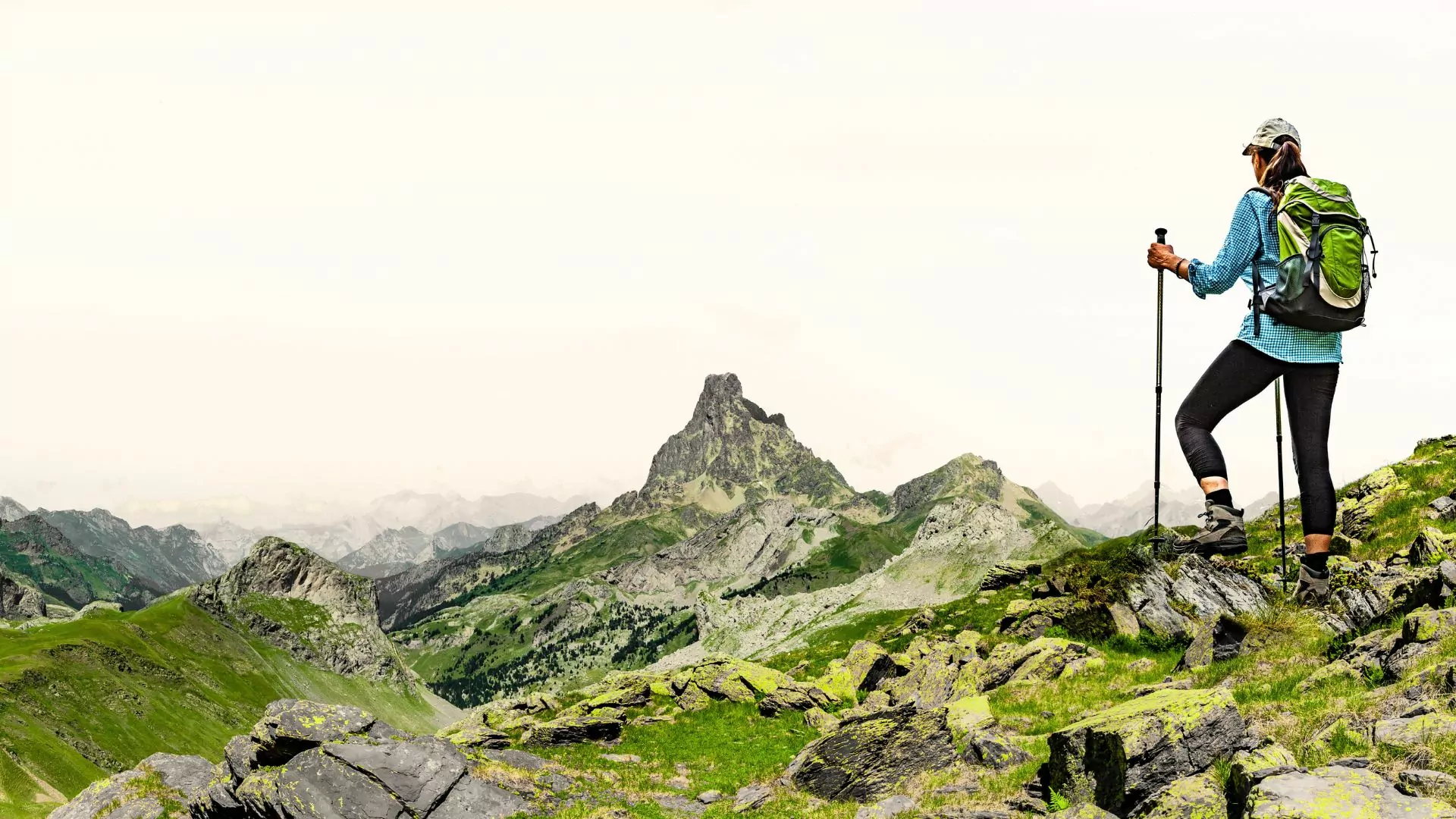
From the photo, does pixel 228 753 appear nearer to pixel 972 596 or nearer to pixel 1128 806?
pixel 1128 806

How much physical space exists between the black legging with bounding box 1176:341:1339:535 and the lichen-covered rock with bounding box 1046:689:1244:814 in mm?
3433

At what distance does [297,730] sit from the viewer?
22094mm

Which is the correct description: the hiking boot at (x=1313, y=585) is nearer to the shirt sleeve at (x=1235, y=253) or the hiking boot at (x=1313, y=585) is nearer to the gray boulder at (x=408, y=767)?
the shirt sleeve at (x=1235, y=253)

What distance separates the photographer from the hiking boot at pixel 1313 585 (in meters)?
9.55

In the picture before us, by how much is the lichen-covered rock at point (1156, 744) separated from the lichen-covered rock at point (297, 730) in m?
20.1

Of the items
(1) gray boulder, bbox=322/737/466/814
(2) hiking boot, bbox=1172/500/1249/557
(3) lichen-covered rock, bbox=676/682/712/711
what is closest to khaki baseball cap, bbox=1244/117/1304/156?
(2) hiking boot, bbox=1172/500/1249/557

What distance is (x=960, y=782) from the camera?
15.9 meters

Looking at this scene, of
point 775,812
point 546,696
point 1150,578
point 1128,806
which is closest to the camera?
point 1128,806

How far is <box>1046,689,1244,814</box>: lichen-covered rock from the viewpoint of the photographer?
35.0 feet

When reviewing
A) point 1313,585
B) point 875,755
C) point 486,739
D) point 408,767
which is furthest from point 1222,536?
point 486,739

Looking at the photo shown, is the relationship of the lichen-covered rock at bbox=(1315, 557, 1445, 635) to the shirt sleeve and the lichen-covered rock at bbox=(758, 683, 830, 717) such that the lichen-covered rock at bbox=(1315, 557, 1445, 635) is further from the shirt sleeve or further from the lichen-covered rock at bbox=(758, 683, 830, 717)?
the lichen-covered rock at bbox=(758, 683, 830, 717)

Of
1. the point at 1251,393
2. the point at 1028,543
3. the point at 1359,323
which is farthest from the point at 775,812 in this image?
the point at 1028,543

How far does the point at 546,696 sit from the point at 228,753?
2935 centimetres

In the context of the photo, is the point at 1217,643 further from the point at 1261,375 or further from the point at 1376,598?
the point at 1261,375
